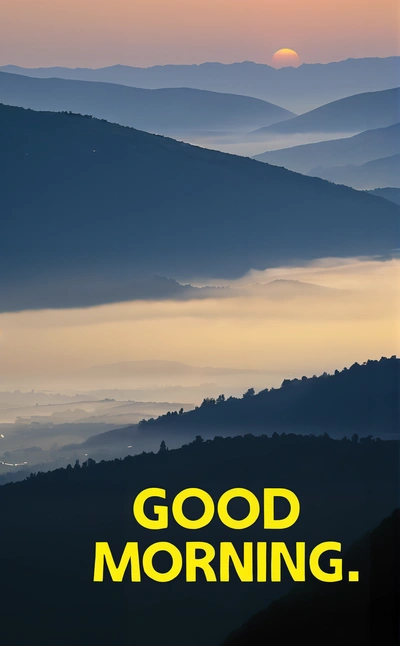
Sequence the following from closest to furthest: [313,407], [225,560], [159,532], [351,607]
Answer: [225,560]
[351,607]
[159,532]
[313,407]

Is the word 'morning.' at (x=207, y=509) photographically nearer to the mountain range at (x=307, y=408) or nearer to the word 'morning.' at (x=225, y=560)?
the word 'morning.' at (x=225, y=560)

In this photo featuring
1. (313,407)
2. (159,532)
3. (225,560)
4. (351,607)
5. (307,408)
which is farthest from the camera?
(307,408)

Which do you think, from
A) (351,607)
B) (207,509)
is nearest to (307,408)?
(351,607)

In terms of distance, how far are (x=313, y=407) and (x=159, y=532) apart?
33058 millimetres

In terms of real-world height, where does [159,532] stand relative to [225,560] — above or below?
above

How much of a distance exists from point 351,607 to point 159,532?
73694 millimetres

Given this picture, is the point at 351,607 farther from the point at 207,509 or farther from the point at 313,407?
the point at 313,407

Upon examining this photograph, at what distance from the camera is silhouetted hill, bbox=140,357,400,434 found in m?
153

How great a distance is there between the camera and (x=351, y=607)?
248ft

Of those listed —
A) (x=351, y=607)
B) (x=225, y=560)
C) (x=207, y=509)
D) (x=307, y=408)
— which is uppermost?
(x=307, y=408)

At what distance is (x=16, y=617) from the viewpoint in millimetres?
126625

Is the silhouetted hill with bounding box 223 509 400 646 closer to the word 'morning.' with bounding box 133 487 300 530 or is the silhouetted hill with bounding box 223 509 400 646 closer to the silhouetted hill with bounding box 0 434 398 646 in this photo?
the word 'morning.' with bounding box 133 487 300 530

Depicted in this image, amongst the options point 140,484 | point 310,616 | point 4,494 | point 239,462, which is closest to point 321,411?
point 239,462

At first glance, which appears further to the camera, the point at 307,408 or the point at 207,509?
the point at 307,408
